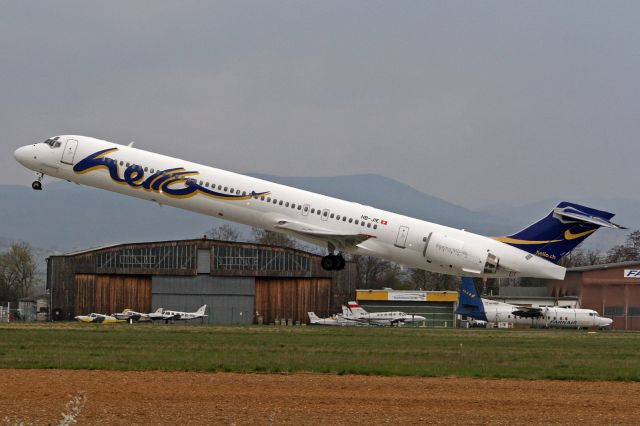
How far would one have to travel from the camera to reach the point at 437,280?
470 feet

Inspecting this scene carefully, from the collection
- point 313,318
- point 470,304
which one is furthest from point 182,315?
point 470,304

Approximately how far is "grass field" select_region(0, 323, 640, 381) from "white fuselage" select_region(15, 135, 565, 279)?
389 cm

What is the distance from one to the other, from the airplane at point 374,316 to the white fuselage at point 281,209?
3943 cm

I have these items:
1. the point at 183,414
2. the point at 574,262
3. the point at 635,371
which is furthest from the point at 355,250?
the point at 574,262

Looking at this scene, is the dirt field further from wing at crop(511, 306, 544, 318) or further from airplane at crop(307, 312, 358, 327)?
airplane at crop(307, 312, 358, 327)

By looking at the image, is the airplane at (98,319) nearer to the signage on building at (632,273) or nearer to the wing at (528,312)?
the wing at (528,312)

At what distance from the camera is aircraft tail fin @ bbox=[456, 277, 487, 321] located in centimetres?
8612

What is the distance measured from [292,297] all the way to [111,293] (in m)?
15.3

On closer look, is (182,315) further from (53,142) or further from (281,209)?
(281,209)

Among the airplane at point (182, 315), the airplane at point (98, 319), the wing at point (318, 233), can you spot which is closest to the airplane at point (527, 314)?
the airplane at point (182, 315)

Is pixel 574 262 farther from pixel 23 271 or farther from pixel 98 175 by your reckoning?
pixel 98 175

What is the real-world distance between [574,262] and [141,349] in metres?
123

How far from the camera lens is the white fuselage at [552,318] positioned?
8600 cm

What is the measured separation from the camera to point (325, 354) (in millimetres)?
39750
